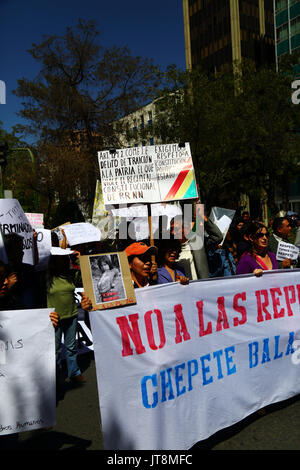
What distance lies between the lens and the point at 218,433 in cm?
347

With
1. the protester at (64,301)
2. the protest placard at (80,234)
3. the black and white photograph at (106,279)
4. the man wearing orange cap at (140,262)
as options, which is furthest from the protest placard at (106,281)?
the protest placard at (80,234)

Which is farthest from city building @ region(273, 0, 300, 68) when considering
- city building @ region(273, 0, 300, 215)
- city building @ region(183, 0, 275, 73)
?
city building @ region(183, 0, 275, 73)

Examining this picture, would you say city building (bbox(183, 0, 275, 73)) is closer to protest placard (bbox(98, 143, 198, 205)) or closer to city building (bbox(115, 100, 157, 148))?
city building (bbox(115, 100, 157, 148))

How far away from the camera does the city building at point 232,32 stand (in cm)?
5247

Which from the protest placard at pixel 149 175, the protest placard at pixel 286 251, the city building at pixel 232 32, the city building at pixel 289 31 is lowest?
the protest placard at pixel 286 251

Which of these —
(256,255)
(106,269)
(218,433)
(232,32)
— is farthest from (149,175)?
(232,32)

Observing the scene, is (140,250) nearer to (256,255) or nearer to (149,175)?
(256,255)

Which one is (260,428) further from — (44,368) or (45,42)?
(45,42)

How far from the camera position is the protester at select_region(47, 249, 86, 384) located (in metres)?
4.70

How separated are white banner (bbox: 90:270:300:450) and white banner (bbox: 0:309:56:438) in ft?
1.21

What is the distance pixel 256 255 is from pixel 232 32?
177 feet

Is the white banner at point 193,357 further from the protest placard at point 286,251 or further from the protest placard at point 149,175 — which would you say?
the protest placard at point 149,175

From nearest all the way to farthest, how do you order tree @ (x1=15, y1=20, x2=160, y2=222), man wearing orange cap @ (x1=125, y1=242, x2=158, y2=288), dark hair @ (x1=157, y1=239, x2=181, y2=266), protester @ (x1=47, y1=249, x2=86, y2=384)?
man wearing orange cap @ (x1=125, y1=242, x2=158, y2=288) < dark hair @ (x1=157, y1=239, x2=181, y2=266) < protester @ (x1=47, y1=249, x2=86, y2=384) < tree @ (x1=15, y1=20, x2=160, y2=222)

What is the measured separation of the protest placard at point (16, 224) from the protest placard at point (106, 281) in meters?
1.49
